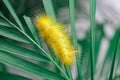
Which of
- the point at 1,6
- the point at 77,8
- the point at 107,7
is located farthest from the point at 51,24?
the point at 107,7

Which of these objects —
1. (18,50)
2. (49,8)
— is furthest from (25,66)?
(49,8)

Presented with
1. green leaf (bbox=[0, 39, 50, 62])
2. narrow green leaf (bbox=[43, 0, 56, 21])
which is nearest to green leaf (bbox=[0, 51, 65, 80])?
green leaf (bbox=[0, 39, 50, 62])

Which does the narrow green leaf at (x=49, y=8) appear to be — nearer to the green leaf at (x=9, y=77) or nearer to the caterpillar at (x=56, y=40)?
the caterpillar at (x=56, y=40)

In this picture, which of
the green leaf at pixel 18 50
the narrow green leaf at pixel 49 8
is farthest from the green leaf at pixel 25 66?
the narrow green leaf at pixel 49 8

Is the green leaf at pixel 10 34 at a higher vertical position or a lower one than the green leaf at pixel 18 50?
higher

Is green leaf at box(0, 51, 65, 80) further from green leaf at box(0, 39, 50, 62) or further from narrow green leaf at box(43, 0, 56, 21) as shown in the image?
narrow green leaf at box(43, 0, 56, 21)

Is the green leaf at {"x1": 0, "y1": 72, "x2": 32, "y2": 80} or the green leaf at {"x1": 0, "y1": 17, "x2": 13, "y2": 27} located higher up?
the green leaf at {"x1": 0, "y1": 17, "x2": 13, "y2": 27}

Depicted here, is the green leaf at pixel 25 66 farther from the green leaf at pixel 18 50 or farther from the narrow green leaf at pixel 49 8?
the narrow green leaf at pixel 49 8

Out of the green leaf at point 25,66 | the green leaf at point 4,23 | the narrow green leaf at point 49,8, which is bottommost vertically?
the green leaf at point 25,66
